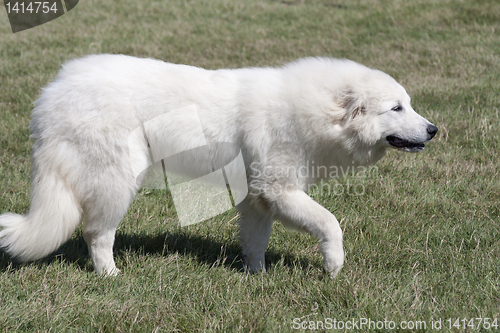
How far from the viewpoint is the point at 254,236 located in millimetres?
3539

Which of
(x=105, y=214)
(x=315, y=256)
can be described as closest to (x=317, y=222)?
(x=315, y=256)

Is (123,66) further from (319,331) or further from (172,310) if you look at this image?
(319,331)

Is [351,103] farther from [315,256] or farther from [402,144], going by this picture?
[315,256]

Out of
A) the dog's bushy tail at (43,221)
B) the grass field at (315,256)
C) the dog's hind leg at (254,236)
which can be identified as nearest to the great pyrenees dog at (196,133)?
the dog's bushy tail at (43,221)

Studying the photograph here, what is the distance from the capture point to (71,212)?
3.01 metres

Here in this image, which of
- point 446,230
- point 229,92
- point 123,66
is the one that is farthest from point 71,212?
point 446,230

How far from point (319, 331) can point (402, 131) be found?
1.42 meters

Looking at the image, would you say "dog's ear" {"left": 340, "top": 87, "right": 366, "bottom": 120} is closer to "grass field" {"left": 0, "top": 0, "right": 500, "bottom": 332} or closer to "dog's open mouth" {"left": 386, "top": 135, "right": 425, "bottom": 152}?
"dog's open mouth" {"left": 386, "top": 135, "right": 425, "bottom": 152}

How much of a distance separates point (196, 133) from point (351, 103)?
1.01 m

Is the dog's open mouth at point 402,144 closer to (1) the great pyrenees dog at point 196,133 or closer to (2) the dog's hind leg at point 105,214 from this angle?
(1) the great pyrenees dog at point 196,133

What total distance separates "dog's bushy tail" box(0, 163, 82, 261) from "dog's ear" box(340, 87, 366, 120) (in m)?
1.78

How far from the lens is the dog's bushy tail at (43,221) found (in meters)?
2.97

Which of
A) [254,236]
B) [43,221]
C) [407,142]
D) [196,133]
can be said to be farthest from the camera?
[254,236]

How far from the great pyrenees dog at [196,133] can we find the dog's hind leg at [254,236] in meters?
0.16
